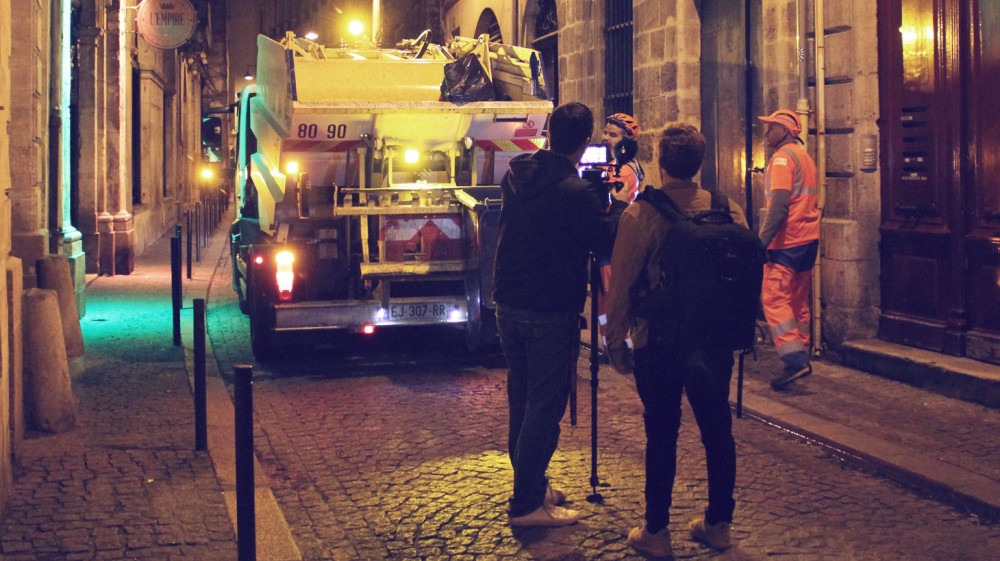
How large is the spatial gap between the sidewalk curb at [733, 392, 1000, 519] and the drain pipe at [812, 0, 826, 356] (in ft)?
7.08

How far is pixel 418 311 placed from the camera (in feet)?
29.6

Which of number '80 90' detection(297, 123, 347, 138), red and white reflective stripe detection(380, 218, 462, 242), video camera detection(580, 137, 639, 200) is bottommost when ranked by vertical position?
red and white reflective stripe detection(380, 218, 462, 242)

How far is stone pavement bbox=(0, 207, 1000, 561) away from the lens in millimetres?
4836

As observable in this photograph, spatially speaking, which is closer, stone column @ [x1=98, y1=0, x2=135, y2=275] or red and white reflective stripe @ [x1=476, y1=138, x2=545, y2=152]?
red and white reflective stripe @ [x1=476, y1=138, x2=545, y2=152]

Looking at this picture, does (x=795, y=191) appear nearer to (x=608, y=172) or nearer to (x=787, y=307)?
(x=787, y=307)

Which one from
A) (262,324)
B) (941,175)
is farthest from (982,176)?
(262,324)

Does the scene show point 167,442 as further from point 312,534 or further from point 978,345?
point 978,345

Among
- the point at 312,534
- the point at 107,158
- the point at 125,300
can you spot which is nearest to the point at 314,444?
the point at 312,534

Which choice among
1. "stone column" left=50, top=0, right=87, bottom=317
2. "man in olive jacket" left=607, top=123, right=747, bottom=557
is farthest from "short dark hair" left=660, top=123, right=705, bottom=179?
"stone column" left=50, top=0, right=87, bottom=317

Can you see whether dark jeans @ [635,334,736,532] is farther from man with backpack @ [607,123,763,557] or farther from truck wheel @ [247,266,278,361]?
truck wheel @ [247,266,278,361]

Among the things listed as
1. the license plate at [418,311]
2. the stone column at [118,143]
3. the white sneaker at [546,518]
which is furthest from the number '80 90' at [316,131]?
the stone column at [118,143]

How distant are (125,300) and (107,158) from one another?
5012 millimetres

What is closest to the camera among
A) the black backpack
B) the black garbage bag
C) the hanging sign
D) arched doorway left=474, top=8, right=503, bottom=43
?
the black backpack

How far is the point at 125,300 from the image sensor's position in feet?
44.9
